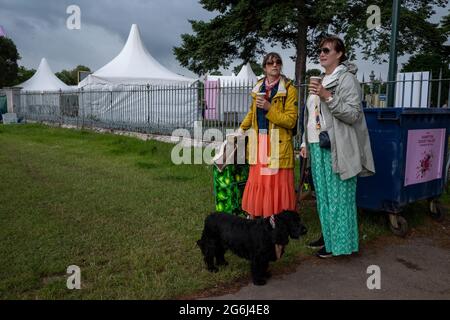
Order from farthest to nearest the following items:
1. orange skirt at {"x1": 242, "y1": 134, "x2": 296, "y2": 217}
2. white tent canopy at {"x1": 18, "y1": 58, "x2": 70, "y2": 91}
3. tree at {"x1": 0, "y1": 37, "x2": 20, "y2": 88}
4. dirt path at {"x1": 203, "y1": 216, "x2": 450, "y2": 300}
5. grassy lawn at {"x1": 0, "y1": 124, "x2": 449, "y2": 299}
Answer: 1. tree at {"x1": 0, "y1": 37, "x2": 20, "y2": 88}
2. white tent canopy at {"x1": 18, "y1": 58, "x2": 70, "y2": 91}
3. orange skirt at {"x1": 242, "y1": 134, "x2": 296, "y2": 217}
4. grassy lawn at {"x1": 0, "y1": 124, "x2": 449, "y2": 299}
5. dirt path at {"x1": 203, "y1": 216, "x2": 450, "y2": 300}

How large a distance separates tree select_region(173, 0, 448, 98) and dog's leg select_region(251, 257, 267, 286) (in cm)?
1110

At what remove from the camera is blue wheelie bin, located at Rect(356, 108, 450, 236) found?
4.16 metres

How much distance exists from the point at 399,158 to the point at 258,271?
6.41ft

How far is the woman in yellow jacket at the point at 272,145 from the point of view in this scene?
11.8 feet

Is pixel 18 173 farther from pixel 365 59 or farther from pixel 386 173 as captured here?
pixel 365 59

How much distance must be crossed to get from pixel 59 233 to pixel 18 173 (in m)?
3.85

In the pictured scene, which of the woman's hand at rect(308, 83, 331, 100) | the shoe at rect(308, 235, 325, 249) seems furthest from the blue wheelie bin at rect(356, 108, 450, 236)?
the woman's hand at rect(308, 83, 331, 100)

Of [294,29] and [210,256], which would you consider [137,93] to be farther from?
[210,256]

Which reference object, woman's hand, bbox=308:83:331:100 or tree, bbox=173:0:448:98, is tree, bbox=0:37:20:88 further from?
woman's hand, bbox=308:83:331:100

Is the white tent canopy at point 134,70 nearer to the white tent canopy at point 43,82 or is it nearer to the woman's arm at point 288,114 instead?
the white tent canopy at point 43,82

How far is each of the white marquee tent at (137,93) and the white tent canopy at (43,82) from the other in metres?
8.38

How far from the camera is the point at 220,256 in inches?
139

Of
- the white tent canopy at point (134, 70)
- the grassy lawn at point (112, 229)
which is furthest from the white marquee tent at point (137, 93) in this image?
the grassy lawn at point (112, 229)
